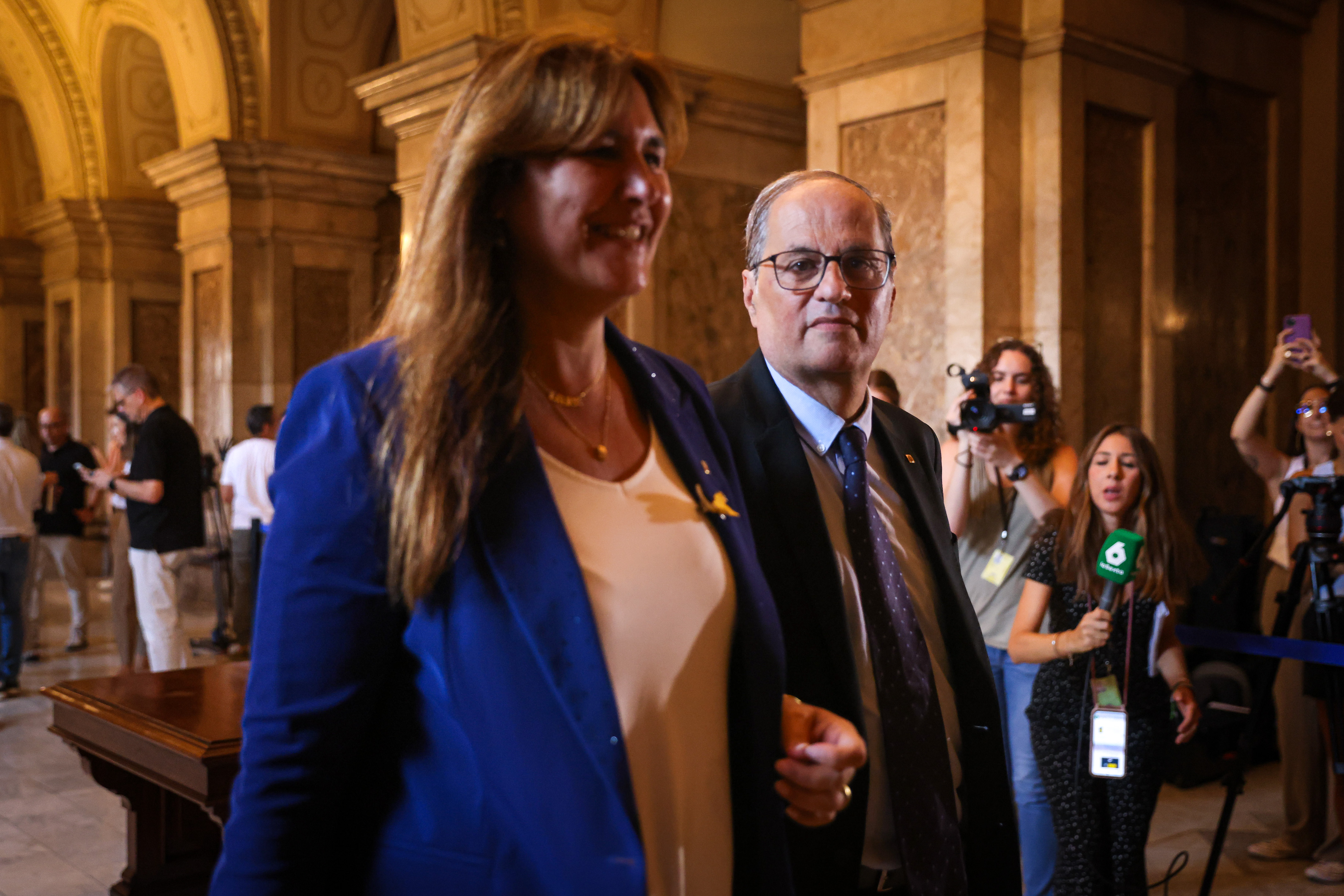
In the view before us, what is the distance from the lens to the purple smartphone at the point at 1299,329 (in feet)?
14.9

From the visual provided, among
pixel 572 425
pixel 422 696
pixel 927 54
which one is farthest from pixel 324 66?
pixel 422 696

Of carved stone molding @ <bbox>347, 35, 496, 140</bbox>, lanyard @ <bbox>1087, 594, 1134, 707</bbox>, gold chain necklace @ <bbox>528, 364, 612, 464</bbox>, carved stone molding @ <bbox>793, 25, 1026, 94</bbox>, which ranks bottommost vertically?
lanyard @ <bbox>1087, 594, 1134, 707</bbox>

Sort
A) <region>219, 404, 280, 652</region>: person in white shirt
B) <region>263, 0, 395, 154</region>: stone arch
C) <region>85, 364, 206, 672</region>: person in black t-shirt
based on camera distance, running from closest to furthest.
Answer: <region>85, 364, 206, 672</region>: person in black t-shirt → <region>219, 404, 280, 652</region>: person in white shirt → <region>263, 0, 395, 154</region>: stone arch

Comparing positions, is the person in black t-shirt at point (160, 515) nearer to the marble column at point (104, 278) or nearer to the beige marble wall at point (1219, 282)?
the beige marble wall at point (1219, 282)

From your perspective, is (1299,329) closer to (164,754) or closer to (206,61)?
(164,754)

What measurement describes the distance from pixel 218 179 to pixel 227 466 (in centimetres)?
380

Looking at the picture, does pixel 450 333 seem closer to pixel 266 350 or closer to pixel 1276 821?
pixel 1276 821

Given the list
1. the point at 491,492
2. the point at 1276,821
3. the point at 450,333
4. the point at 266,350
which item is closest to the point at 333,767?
the point at 491,492

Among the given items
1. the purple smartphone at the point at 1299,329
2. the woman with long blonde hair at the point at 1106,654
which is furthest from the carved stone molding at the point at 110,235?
the woman with long blonde hair at the point at 1106,654

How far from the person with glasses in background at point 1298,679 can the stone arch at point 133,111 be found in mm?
12130

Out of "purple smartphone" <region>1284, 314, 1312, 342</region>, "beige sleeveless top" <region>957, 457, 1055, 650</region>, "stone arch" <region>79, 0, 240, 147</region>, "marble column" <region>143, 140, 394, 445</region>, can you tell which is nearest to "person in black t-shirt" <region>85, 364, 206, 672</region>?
"marble column" <region>143, 140, 394, 445</region>

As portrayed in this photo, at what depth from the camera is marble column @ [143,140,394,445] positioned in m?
10.9

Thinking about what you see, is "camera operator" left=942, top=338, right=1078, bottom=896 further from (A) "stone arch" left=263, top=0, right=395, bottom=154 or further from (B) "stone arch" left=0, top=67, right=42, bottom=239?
(B) "stone arch" left=0, top=67, right=42, bottom=239

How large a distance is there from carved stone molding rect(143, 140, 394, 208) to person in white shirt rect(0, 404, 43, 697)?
3.82 meters
